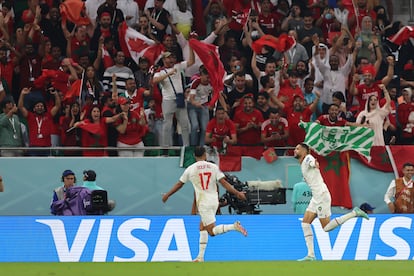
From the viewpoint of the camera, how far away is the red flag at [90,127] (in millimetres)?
18297

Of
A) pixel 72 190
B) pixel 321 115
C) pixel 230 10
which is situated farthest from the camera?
pixel 230 10

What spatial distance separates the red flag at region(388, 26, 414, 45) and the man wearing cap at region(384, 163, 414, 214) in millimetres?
3641

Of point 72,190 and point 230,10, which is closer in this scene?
point 72,190

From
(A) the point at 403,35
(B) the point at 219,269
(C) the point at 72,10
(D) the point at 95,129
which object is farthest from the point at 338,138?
(B) the point at 219,269

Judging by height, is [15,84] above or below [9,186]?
above

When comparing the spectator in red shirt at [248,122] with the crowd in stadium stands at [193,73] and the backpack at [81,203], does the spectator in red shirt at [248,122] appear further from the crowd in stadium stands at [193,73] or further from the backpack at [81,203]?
the backpack at [81,203]

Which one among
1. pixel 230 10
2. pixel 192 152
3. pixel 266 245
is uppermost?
pixel 230 10

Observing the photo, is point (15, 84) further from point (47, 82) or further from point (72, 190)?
point (72, 190)

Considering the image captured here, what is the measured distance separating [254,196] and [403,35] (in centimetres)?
506

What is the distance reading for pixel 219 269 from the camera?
13062mm

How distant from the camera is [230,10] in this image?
20781 millimetres

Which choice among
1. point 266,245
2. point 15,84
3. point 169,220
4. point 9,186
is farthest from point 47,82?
point 266,245

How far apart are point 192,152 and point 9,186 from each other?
2.89 metres

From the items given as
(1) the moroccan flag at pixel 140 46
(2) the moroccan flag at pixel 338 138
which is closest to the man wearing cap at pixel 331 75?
(2) the moroccan flag at pixel 338 138
